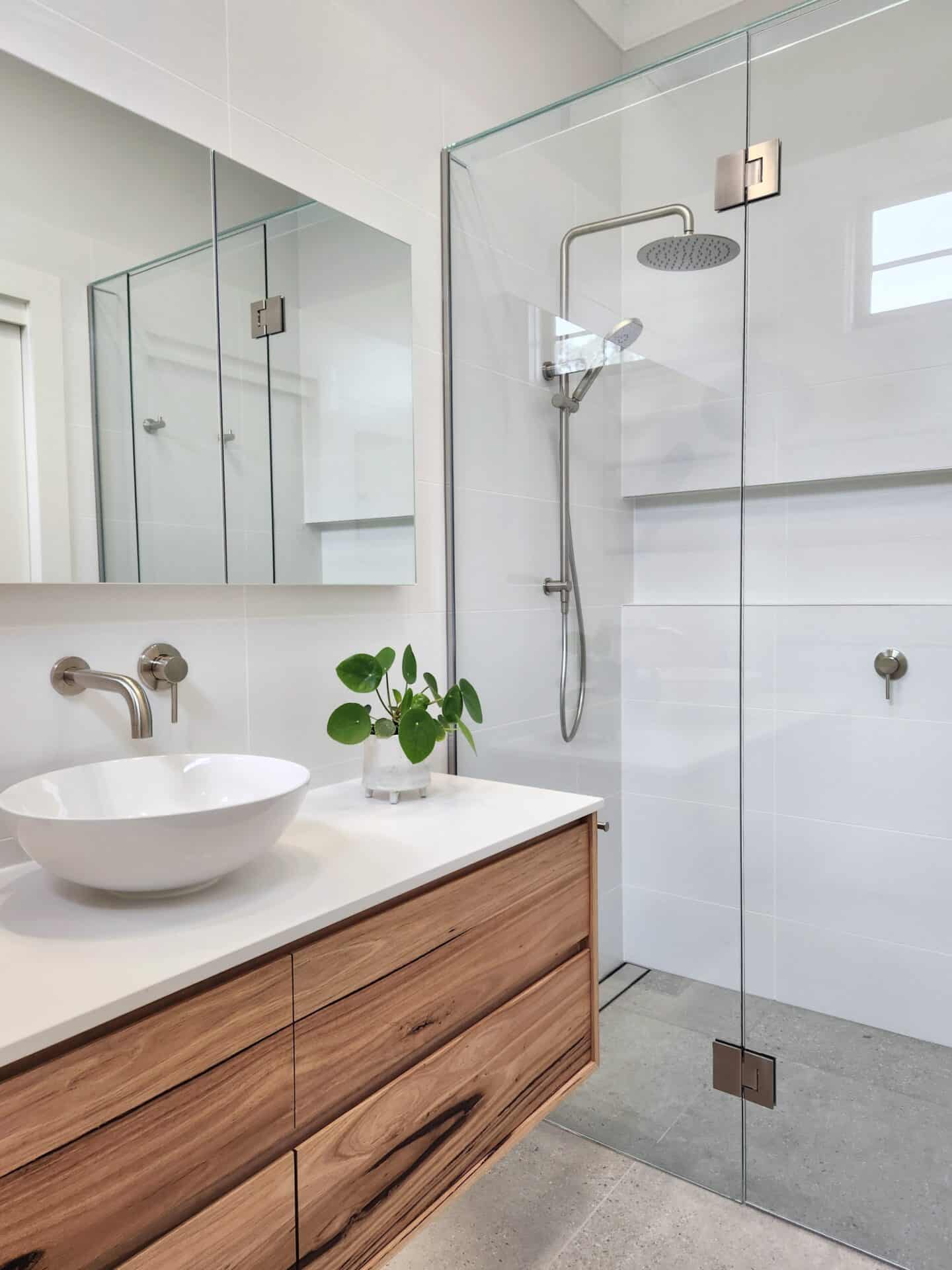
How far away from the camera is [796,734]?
5.73 ft

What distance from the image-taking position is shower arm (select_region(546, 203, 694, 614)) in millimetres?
1799

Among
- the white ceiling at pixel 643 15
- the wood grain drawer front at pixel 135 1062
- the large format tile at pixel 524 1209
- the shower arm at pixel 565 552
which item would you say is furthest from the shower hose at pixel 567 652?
the white ceiling at pixel 643 15

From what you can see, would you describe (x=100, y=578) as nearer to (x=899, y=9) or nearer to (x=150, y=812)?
(x=150, y=812)

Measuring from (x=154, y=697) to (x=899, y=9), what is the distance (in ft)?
5.82

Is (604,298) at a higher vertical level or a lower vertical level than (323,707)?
higher

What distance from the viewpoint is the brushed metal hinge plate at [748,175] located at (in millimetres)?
1645

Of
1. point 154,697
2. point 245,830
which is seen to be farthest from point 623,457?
point 245,830

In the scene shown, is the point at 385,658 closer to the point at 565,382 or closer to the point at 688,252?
the point at 565,382

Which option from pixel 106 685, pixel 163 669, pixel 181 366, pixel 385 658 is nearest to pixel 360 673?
pixel 385 658

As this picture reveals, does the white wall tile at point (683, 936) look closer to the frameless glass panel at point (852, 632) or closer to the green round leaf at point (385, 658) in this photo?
the frameless glass panel at point (852, 632)

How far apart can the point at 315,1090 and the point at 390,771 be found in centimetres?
64

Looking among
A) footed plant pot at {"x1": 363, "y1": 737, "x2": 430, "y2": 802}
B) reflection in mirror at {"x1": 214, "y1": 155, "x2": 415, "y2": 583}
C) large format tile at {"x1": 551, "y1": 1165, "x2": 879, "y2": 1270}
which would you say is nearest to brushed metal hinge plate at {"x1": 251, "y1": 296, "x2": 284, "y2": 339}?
reflection in mirror at {"x1": 214, "y1": 155, "x2": 415, "y2": 583}

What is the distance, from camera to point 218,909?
3.45 ft

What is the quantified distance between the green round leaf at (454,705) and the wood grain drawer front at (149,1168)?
742mm
